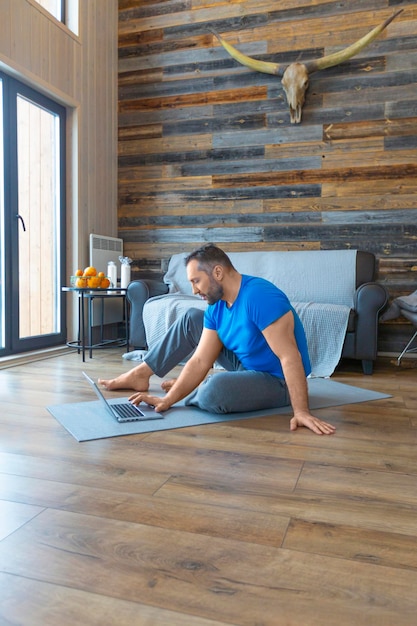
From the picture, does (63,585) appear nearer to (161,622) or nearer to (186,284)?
(161,622)

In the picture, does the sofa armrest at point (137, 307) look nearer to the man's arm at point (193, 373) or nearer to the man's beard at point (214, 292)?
the man's arm at point (193, 373)

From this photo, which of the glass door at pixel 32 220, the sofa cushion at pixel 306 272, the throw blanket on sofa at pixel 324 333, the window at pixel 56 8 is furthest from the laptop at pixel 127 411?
the window at pixel 56 8

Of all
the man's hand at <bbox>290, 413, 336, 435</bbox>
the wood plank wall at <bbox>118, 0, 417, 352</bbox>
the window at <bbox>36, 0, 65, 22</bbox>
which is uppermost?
the window at <bbox>36, 0, 65, 22</bbox>

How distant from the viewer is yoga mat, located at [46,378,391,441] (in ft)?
6.16

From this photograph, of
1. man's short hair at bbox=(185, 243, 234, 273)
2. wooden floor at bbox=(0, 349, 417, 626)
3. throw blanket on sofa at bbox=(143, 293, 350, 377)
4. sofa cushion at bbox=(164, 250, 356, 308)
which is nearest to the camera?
wooden floor at bbox=(0, 349, 417, 626)

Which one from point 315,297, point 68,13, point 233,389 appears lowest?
point 233,389

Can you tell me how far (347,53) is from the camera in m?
3.97

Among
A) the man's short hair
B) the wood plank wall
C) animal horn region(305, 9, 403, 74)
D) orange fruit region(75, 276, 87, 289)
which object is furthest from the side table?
animal horn region(305, 9, 403, 74)

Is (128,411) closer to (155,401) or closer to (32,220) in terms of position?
(155,401)

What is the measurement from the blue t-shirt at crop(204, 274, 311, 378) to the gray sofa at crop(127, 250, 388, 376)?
115 cm

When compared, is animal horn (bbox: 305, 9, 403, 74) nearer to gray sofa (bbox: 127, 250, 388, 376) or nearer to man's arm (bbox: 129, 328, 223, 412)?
gray sofa (bbox: 127, 250, 388, 376)

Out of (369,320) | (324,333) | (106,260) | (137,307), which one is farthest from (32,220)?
(369,320)

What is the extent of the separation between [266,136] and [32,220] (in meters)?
2.09

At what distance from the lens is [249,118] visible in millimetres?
4398
